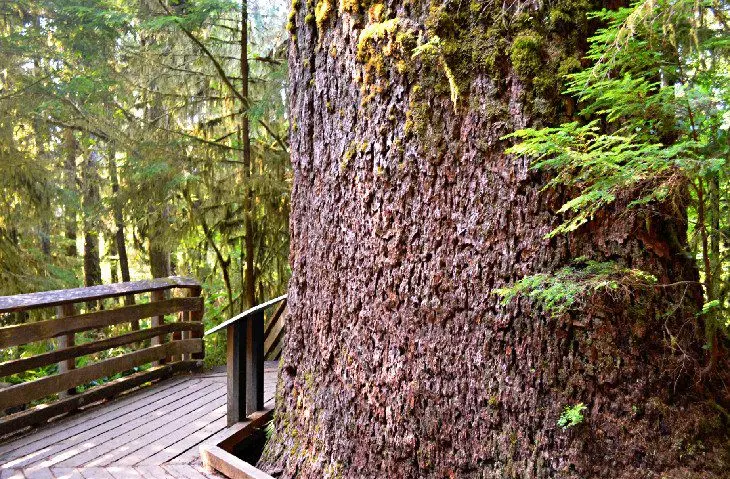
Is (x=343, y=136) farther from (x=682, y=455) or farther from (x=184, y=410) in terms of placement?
(x=184, y=410)

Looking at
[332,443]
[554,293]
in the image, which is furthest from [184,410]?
[554,293]

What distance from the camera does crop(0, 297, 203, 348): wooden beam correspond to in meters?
4.62

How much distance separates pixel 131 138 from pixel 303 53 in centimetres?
606

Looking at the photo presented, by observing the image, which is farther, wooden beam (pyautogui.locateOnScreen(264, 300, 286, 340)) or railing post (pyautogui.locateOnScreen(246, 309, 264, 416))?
wooden beam (pyautogui.locateOnScreen(264, 300, 286, 340))

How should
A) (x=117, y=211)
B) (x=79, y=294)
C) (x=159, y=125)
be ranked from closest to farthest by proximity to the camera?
(x=79, y=294)
(x=159, y=125)
(x=117, y=211)

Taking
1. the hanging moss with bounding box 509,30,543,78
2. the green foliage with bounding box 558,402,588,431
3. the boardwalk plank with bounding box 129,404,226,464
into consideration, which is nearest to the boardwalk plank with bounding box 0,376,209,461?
the boardwalk plank with bounding box 129,404,226,464

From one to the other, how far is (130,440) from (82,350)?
4.43 feet

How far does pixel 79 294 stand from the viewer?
529 centimetres

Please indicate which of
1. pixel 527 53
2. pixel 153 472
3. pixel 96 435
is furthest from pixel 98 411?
pixel 527 53

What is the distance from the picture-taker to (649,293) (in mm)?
2268

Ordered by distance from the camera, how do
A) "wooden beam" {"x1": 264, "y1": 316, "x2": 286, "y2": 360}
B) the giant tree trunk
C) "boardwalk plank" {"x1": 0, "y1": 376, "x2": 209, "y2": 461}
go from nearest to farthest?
the giant tree trunk → "boardwalk plank" {"x1": 0, "y1": 376, "x2": 209, "y2": 461} → "wooden beam" {"x1": 264, "y1": 316, "x2": 286, "y2": 360}

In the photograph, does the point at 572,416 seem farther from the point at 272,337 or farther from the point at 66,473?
the point at 272,337

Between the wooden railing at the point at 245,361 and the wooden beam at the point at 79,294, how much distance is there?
57.2 inches

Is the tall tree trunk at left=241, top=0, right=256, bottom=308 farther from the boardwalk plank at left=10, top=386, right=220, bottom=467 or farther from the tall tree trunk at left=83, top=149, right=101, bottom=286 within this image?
the boardwalk plank at left=10, top=386, right=220, bottom=467
